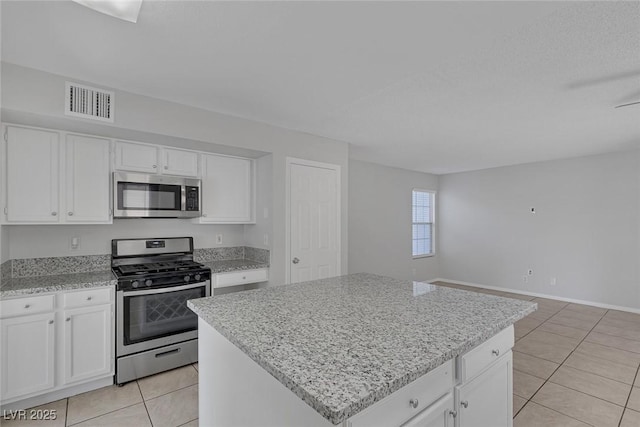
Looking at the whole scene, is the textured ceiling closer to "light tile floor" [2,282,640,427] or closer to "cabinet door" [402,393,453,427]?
"cabinet door" [402,393,453,427]

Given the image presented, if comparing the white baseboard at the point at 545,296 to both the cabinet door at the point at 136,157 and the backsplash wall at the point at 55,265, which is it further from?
the cabinet door at the point at 136,157

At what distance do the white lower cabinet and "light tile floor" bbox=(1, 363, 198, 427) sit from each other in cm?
15

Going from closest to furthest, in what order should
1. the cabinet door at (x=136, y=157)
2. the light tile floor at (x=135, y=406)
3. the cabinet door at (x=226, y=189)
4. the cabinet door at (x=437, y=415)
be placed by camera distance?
the cabinet door at (x=437, y=415) < the light tile floor at (x=135, y=406) < the cabinet door at (x=136, y=157) < the cabinet door at (x=226, y=189)

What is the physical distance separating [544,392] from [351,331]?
92.5 inches

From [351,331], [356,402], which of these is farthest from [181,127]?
[356,402]

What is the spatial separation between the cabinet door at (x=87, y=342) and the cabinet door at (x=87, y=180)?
0.79 metres

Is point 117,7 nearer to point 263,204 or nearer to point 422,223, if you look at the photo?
point 263,204

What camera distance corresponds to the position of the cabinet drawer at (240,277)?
123 inches

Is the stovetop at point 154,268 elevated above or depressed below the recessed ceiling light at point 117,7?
below

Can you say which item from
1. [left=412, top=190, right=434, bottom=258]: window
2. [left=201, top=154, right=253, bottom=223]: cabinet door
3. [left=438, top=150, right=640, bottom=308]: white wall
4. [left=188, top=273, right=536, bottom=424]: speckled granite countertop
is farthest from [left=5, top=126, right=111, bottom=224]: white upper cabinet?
[left=438, top=150, right=640, bottom=308]: white wall

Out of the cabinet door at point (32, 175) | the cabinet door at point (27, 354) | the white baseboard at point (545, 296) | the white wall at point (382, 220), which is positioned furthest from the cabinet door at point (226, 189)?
the white baseboard at point (545, 296)

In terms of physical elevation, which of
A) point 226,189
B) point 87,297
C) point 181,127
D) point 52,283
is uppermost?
point 181,127

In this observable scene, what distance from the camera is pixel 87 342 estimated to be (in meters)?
2.43

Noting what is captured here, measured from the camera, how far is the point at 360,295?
73.4 inches
